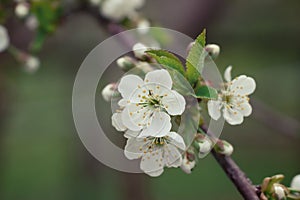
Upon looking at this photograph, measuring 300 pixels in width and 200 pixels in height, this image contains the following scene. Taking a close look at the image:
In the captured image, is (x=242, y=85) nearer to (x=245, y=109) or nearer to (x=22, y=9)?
(x=245, y=109)

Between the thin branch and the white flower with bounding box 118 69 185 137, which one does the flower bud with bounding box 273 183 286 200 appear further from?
the white flower with bounding box 118 69 185 137

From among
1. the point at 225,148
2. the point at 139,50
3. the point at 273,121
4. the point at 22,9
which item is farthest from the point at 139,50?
the point at 273,121

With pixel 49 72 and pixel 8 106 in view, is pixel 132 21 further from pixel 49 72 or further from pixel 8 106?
pixel 49 72

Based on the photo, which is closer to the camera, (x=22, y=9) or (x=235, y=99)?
(x=235, y=99)

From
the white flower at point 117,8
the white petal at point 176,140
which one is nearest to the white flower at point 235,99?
the white petal at point 176,140

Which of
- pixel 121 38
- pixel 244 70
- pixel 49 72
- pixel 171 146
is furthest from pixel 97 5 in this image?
pixel 244 70

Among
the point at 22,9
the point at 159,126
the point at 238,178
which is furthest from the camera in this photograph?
the point at 22,9
